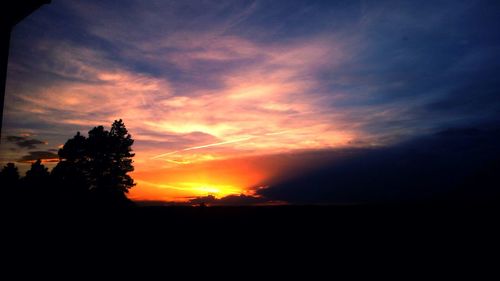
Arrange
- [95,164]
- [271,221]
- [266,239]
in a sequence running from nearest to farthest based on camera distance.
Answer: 1. [266,239]
2. [271,221]
3. [95,164]

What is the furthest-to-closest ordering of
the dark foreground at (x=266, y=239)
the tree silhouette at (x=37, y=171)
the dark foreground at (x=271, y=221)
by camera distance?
the tree silhouette at (x=37, y=171) < the dark foreground at (x=271, y=221) < the dark foreground at (x=266, y=239)

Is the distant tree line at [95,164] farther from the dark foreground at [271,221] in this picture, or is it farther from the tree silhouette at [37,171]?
the dark foreground at [271,221]

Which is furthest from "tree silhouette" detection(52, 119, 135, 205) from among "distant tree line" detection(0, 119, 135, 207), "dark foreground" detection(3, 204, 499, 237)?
"dark foreground" detection(3, 204, 499, 237)

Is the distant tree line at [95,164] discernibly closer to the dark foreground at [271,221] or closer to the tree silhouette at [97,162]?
the tree silhouette at [97,162]

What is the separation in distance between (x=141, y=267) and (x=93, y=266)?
765 millimetres

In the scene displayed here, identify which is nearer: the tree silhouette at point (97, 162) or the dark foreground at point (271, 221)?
the dark foreground at point (271, 221)

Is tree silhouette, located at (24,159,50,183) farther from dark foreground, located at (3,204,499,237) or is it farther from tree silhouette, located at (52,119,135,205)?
dark foreground, located at (3,204,499,237)

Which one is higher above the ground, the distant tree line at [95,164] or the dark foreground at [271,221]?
the distant tree line at [95,164]

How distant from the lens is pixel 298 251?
4.67m

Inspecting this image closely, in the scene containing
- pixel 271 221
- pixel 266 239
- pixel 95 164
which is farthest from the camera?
pixel 95 164

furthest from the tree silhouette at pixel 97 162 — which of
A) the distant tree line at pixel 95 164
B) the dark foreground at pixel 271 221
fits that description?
the dark foreground at pixel 271 221

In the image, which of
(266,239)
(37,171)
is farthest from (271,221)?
(37,171)

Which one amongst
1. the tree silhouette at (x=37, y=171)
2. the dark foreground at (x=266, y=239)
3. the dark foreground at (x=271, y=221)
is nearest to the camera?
A: the dark foreground at (x=266, y=239)

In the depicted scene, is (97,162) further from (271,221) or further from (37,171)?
(271,221)
